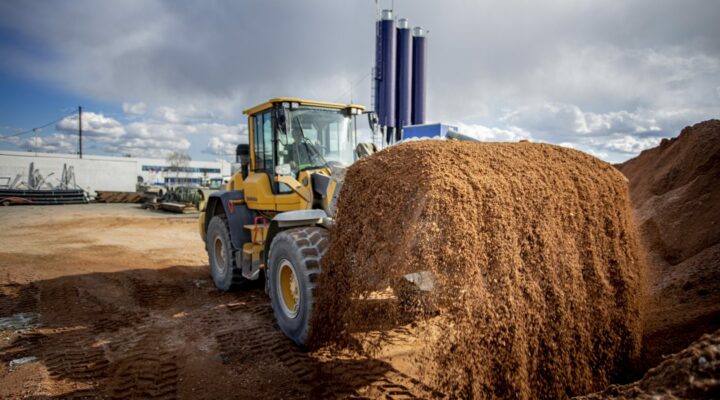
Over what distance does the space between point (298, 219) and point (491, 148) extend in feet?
7.00

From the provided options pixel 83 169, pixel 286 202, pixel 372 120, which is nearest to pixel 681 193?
pixel 372 120

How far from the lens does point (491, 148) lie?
330 centimetres

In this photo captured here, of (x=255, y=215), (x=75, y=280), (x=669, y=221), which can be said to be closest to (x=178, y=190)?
(x=75, y=280)

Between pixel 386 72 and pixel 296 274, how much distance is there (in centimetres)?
1286

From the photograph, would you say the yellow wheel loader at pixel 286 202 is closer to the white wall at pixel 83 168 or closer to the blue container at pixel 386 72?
the blue container at pixel 386 72

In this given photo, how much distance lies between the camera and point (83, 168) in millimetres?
40906

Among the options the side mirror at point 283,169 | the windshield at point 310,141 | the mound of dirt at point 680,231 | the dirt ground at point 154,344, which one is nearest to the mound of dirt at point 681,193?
the mound of dirt at point 680,231

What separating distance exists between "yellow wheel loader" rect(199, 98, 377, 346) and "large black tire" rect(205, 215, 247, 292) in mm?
16

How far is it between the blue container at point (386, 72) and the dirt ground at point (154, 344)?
9315 millimetres

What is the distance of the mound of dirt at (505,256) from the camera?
2.59 metres

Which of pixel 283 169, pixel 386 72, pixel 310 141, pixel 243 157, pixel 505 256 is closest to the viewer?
pixel 505 256

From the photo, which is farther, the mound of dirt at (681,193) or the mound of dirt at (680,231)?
the mound of dirt at (681,193)

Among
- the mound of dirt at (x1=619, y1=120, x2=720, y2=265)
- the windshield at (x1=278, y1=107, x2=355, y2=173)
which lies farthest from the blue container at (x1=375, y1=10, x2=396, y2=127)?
the windshield at (x1=278, y1=107, x2=355, y2=173)

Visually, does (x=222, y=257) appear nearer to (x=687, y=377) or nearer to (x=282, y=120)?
(x=282, y=120)
